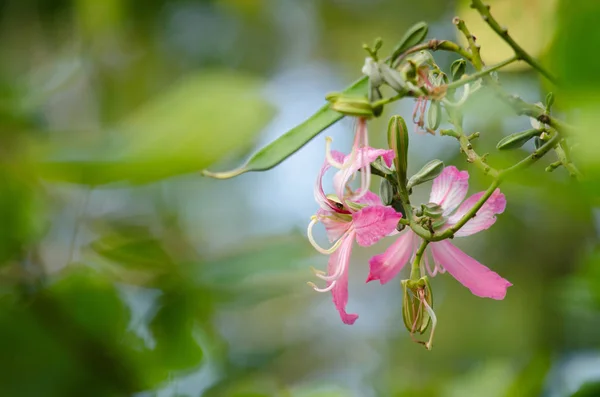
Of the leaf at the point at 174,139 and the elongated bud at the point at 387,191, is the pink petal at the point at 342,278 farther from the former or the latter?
the leaf at the point at 174,139

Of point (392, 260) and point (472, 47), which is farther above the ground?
point (472, 47)

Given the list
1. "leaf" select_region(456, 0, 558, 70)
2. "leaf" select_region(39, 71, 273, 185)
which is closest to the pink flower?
"leaf" select_region(39, 71, 273, 185)

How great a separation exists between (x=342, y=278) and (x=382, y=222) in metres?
0.05

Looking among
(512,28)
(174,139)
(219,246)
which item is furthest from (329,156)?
(219,246)

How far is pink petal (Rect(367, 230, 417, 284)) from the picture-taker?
15.5 inches

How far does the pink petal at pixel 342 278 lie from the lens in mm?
387

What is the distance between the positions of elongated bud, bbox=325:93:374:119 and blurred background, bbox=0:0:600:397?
Answer: 9cm

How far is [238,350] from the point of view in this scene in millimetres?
1097

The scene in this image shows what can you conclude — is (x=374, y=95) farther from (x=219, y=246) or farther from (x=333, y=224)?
(x=219, y=246)

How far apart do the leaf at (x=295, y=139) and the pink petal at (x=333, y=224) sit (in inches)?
2.7

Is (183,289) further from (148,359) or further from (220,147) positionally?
(220,147)

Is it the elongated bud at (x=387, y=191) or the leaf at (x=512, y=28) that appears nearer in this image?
the elongated bud at (x=387, y=191)

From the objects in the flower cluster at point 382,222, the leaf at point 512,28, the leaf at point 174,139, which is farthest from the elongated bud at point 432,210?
the leaf at point 512,28

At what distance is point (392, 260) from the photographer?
40 centimetres
